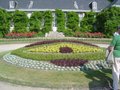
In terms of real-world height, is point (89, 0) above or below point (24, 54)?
above

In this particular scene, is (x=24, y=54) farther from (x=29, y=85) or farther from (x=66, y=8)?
(x=66, y=8)

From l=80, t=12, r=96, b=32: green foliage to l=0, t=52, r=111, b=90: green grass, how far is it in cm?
2640

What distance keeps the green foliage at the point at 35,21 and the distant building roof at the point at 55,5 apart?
238 cm

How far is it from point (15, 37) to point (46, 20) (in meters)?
6.27

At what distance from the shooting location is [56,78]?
947cm

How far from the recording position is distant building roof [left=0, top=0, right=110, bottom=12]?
1570 inches

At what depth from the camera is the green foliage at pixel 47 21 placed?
3677 centimetres

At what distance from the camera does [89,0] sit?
42594mm

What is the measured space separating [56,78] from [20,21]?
1105 inches

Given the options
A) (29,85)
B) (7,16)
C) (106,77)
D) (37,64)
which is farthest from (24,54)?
(7,16)

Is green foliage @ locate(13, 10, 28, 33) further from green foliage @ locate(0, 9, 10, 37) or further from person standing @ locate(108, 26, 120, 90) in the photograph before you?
person standing @ locate(108, 26, 120, 90)

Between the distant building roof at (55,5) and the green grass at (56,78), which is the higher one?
the distant building roof at (55,5)

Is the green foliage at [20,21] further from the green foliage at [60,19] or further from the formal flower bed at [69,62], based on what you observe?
the formal flower bed at [69,62]

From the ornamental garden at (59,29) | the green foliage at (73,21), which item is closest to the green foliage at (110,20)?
the ornamental garden at (59,29)
